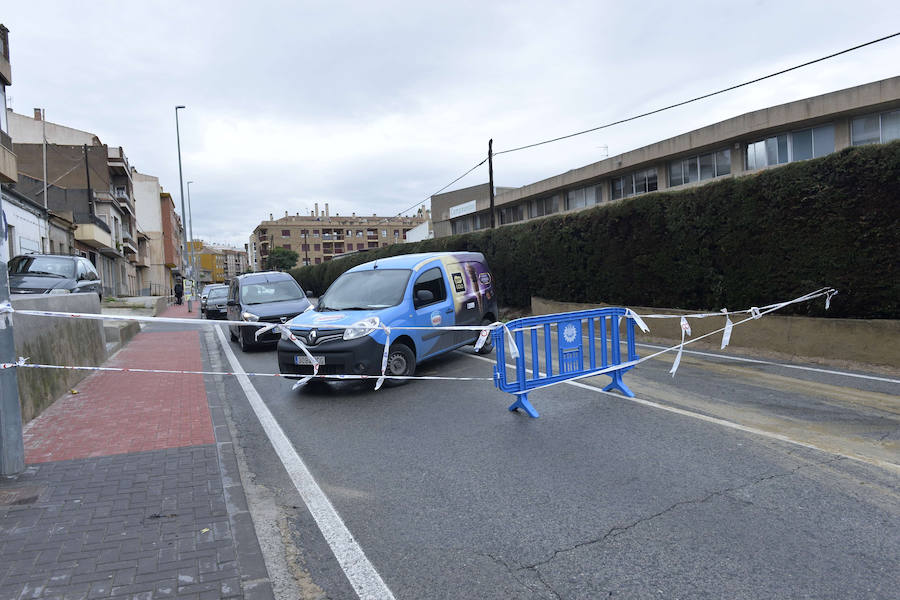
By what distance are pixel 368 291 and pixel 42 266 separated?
9187 millimetres

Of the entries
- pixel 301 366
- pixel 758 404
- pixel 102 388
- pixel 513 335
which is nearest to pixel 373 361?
Result: pixel 301 366

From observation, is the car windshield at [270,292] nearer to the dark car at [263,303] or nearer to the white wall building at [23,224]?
the dark car at [263,303]

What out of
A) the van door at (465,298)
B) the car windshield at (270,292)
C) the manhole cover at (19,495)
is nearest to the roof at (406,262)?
the van door at (465,298)

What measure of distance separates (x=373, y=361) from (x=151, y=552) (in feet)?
14.8

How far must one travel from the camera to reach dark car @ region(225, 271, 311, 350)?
43.4 feet

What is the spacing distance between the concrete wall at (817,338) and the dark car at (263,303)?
9.07 m

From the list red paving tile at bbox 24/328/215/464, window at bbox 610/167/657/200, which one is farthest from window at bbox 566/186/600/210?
red paving tile at bbox 24/328/215/464

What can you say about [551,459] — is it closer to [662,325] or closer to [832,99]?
[662,325]

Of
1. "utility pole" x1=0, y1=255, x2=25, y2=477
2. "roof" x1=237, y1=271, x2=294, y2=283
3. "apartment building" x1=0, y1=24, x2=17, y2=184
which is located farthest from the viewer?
"apartment building" x1=0, y1=24, x2=17, y2=184

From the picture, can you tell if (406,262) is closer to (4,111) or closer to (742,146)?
(4,111)

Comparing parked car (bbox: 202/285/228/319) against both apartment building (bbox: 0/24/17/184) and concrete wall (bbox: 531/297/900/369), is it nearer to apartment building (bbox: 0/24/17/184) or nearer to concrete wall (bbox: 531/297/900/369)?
apartment building (bbox: 0/24/17/184)

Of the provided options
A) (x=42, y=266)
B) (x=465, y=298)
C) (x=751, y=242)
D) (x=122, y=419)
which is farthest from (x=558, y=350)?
(x=42, y=266)

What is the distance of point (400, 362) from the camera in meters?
8.30

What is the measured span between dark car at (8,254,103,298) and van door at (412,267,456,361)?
25.5 feet
